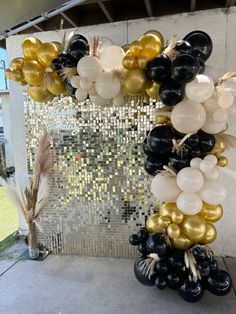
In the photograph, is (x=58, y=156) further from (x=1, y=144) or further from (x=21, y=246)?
(x=1, y=144)

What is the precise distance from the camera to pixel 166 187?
232cm

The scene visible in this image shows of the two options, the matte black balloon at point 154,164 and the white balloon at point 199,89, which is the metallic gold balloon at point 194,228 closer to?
the matte black balloon at point 154,164

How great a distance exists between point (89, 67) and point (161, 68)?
0.61 metres

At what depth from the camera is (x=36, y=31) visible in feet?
11.4

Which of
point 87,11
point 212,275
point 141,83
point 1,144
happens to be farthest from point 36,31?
point 1,144

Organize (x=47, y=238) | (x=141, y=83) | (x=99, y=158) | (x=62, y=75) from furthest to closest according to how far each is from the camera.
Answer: (x=47, y=238) < (x=99, y=158) < (x=62, y=75) < (x=141, y=83)

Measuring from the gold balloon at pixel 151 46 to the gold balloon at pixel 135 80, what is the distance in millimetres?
140

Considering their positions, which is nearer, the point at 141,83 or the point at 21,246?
the point at 141,83

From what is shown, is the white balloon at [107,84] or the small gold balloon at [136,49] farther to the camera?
the white balloon at [107,84]

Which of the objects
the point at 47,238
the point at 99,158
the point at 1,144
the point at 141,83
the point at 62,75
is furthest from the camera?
the point at 1,144

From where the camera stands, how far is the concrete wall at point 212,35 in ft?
9.53

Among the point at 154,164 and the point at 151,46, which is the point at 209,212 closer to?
the point at 154,164

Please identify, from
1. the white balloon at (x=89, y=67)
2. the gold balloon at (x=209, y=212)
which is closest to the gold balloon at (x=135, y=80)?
the white balloon at (x=89, y=67)

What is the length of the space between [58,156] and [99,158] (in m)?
0.53
